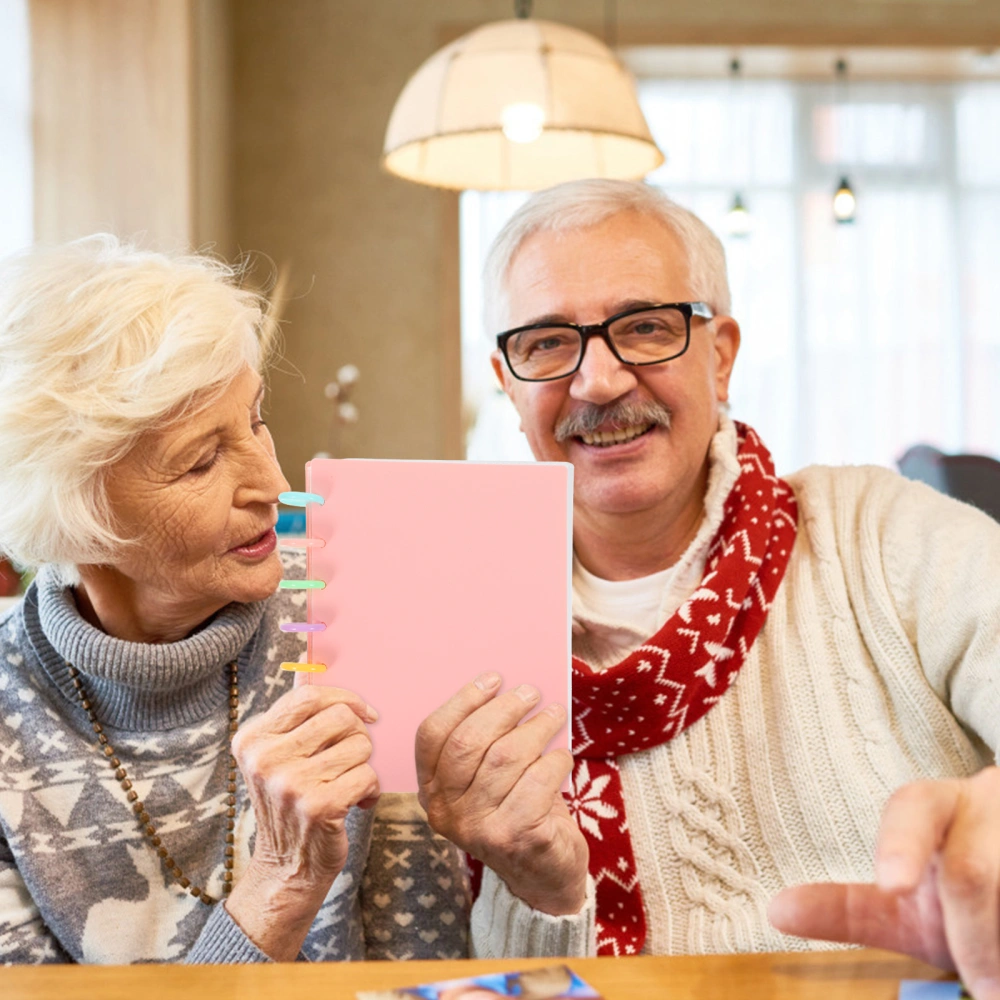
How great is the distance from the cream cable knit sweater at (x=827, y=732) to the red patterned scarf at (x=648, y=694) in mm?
22

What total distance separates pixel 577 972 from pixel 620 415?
28.8 inches

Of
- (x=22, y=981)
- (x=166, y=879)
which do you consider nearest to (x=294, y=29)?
(x=166, y=879)

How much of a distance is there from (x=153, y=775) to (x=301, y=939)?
9.2 inches

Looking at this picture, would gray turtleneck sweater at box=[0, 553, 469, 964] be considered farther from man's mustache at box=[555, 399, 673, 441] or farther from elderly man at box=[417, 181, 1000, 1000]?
man's mustache at box=[555, 399, 673, 441]

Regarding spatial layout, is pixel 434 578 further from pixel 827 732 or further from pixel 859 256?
pixel 859 256

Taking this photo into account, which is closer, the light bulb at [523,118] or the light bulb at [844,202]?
the light bulb at [523,118]

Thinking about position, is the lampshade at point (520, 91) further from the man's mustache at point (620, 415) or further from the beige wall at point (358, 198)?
the beige wall at point (358, 198)

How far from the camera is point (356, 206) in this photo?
4.54 meters

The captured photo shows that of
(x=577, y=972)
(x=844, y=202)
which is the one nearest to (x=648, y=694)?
(x=577, y=972)

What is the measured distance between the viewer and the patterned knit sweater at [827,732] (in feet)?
3.54

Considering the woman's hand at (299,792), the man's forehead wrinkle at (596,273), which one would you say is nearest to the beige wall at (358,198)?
the man's forehead wrinkle at (596,273)

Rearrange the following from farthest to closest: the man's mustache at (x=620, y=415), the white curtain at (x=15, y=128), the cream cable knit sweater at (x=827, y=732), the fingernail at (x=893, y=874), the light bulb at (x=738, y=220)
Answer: the light bulb at (x=738, y=220), the white curtain at (x=15, y=128), the man's mustache at (x=620, y=415), the cream cable knit sweater at (x=827, y=732), the fingernail at (x=893, y=874)

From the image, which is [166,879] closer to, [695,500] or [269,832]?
[269,832]

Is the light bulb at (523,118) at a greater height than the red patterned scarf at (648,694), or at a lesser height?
greater
